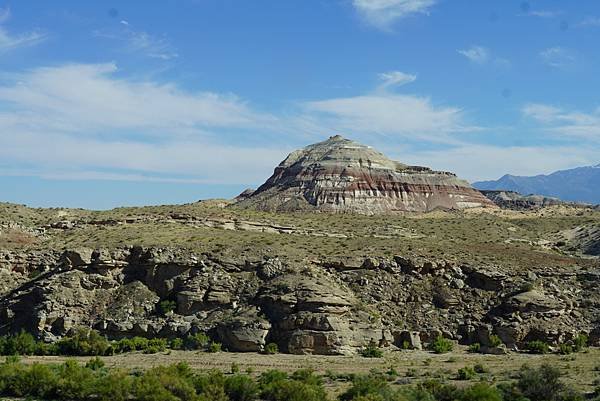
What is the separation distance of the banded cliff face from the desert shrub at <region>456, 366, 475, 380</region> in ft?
174

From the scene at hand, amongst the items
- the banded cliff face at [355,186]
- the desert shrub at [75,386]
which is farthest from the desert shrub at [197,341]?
the banded cliff face at [355,186]

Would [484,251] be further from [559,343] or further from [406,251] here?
[559,343]

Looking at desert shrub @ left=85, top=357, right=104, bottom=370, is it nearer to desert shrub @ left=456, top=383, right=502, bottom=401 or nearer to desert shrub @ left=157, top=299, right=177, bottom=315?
desert shrub @ left=157, top=299, right=177, bottom=315

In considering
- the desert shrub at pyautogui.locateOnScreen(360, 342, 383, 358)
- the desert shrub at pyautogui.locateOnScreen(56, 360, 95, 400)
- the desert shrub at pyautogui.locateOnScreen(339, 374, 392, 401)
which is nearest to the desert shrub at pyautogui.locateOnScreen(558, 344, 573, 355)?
the desert shrub at pyautogui.locateOnScreen(360, 342, 383, 358)

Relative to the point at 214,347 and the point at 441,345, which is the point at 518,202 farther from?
the point at 214,347

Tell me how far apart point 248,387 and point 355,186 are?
2534 inches

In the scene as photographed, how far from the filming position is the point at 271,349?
41969 mm

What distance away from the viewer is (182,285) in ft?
157

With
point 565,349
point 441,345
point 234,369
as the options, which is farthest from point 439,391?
point 565,349

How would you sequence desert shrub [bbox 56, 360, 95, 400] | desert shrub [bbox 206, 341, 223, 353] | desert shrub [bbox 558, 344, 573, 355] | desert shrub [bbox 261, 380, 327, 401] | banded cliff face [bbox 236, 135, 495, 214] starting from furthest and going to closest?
banded cliff face [bbox 236, 135, 495, 214] < desert shrub [bbox 558, 344, 573, 355] < desert shrub [bbox 206, 341, 223, 353] < desert shrub [bbox 56, 360, 95, 400] < desert shrub [bbox 261, 380, 327, 401]

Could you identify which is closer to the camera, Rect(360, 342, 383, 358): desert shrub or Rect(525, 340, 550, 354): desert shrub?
Rect(360, 342, 383, 358): desert shrub

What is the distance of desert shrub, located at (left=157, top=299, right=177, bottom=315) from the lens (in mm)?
46469

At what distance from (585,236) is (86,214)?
45.6m

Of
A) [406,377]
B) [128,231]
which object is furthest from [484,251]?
[128,231]
